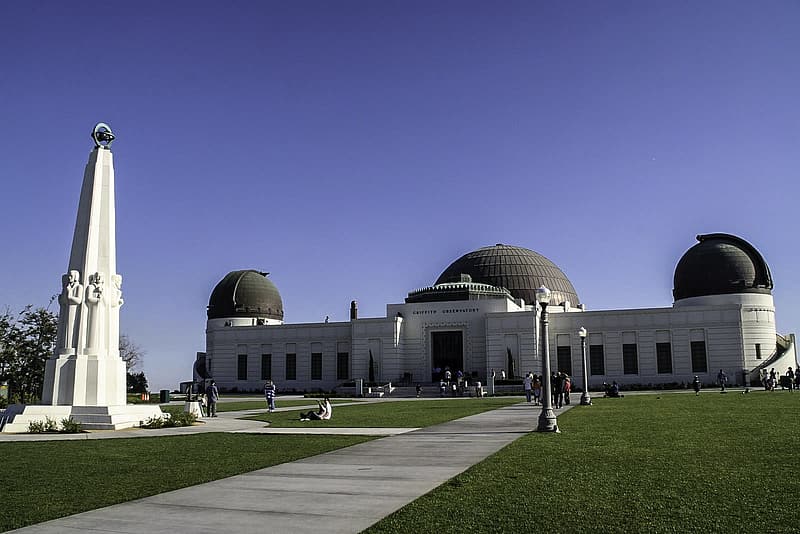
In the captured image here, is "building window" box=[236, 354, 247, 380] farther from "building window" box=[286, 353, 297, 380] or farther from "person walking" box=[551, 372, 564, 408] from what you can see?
"person walking" box=[551, 372, 564, 408]

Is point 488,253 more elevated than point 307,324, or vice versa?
point 488,253

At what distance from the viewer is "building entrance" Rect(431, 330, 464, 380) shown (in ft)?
207

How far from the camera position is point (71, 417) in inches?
836

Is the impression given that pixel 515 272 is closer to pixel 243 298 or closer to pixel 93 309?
pixel 243 298

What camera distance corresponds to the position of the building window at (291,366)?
69.2 m

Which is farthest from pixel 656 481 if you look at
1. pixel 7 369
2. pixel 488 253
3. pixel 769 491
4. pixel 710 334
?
pixel 488 253

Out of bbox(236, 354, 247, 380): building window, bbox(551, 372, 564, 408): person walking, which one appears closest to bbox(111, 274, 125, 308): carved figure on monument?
bbox(551, 372, 564, 408): person walking

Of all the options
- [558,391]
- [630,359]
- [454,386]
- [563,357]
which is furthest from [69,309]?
[630,359]

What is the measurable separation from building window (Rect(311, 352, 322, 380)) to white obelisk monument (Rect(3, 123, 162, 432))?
1763 inches

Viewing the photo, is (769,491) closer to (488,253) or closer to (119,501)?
(119,501)

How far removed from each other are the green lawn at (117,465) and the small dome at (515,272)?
179ft

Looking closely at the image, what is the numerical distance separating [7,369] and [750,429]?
3918 cm

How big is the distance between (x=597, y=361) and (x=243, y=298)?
38950 mm

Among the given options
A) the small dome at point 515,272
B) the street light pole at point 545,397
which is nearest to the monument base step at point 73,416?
the street light pole at point 545,397
